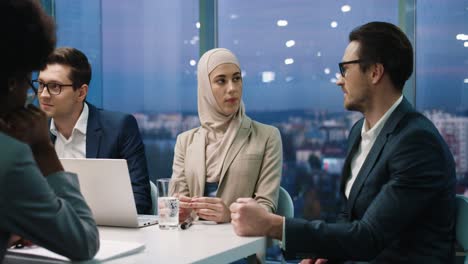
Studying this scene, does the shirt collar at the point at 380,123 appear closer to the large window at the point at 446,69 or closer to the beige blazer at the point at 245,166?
the beige blazer at the point at 245,166

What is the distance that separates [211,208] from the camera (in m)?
2.12

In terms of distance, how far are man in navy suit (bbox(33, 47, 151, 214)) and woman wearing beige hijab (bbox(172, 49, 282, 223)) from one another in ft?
0.71

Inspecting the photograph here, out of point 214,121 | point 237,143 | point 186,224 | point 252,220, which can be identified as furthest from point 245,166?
point 252,220

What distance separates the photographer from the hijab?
263 centimetres

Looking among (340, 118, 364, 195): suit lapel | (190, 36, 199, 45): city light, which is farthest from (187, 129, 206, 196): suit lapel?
(190, 36, 199, 45): city light

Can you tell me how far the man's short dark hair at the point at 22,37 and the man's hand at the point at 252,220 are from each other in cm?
89

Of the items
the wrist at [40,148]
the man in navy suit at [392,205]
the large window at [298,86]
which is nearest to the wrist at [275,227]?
the man in navy suit at [392,205]

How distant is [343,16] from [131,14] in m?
1.80

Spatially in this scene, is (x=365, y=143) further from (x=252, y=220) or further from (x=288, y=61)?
(x=288, y=61)

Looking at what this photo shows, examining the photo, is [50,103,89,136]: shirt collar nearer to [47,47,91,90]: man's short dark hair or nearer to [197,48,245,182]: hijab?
[47,47,91,90]: man's short dark hair

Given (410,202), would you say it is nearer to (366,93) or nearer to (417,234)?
(417,234)

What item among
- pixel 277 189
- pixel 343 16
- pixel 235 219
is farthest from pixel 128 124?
pixel 343 16

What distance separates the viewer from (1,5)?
1099 millimetres

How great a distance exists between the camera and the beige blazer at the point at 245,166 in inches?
Result: 99.3
